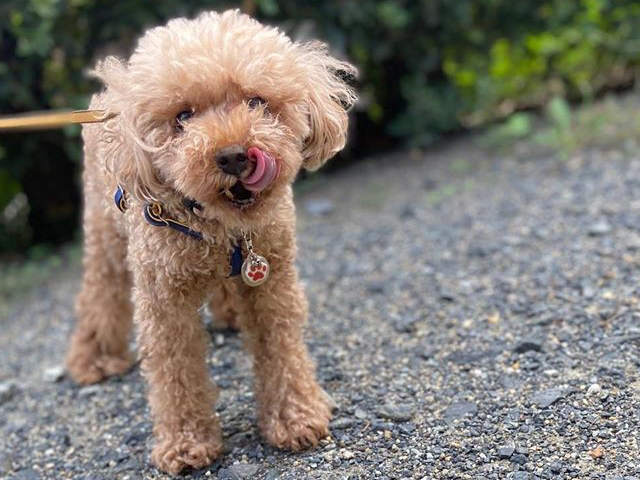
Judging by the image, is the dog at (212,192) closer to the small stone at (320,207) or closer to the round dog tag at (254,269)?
the round dog tag at (254,269)

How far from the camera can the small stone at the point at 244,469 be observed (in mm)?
2814

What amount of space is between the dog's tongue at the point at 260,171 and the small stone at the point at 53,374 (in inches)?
78.8

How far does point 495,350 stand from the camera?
332cm

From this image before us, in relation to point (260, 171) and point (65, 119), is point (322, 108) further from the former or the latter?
point (65, 119)

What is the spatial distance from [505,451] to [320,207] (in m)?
3.08

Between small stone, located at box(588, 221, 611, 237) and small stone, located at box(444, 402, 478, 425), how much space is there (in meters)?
1.62

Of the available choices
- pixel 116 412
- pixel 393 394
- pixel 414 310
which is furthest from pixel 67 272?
pixel 393 394

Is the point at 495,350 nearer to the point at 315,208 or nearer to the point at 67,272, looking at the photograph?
the point at 315,208

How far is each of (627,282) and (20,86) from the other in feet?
12.1

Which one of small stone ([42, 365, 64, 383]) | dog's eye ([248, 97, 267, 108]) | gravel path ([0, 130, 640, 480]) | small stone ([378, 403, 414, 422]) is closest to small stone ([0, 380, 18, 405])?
gravel path ([0, 130, 640, 480])

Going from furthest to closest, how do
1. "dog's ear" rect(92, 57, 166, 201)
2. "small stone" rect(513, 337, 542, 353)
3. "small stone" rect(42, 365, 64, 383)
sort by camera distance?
"small stone" rect(42, 365, 64, 383) < "small stone" rect(513, 337, 542, 353) < "dog's ear" rect(92, 57, 166, 201)

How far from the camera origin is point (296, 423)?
289cm

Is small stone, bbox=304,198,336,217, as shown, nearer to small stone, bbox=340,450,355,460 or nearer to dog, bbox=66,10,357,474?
dog, bbox=66,10,357,474

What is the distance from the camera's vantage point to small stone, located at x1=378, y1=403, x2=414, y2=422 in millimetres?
2977
